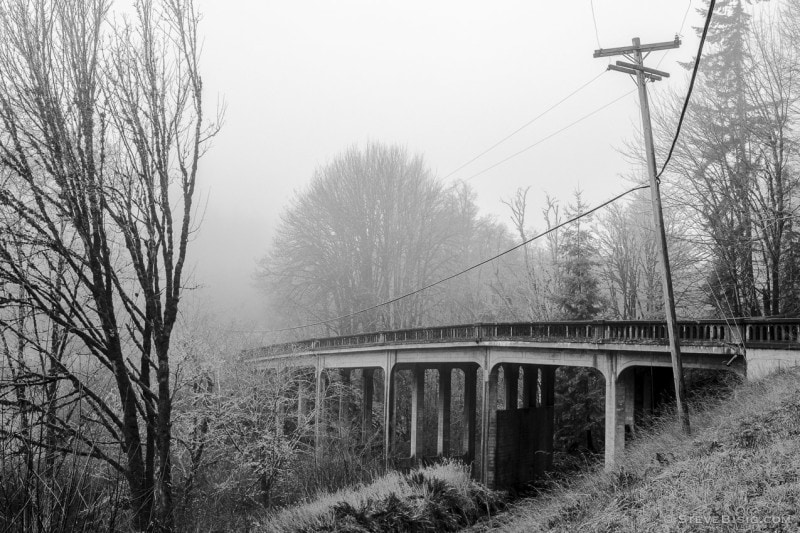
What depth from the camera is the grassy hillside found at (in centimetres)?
582

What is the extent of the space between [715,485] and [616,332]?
1077 cm

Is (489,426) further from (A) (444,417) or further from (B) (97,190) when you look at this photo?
(B) (97,190)

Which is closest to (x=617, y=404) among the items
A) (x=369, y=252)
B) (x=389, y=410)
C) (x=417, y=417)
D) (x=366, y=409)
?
(x=417, y=417)

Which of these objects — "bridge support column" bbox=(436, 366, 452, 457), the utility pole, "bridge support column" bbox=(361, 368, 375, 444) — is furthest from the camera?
"bridge support column" bbox=(361, 368, 375, 444)

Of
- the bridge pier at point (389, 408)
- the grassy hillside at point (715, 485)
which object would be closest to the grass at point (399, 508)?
the grassy hillside at point (715, 485)

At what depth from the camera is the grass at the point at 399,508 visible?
495 inches

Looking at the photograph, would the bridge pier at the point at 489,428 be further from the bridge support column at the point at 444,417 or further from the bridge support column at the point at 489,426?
the bridge support column at the point at 444,417

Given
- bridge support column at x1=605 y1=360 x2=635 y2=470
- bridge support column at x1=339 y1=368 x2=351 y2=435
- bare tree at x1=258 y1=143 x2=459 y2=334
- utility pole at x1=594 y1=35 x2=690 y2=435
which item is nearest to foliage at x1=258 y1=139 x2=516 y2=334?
bare tree at x1=258 y1=143 x2=459 y2=334

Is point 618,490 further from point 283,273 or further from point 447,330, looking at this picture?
point 283,273

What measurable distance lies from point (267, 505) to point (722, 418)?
16.6 meters

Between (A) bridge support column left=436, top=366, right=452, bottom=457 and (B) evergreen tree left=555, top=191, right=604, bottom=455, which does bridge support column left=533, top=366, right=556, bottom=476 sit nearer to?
(B) evergreen tree left=555, top=191, right=604, bottom=455

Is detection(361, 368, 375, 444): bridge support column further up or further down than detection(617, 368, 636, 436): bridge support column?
further down

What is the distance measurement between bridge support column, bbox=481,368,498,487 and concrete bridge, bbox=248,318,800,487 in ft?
0.14

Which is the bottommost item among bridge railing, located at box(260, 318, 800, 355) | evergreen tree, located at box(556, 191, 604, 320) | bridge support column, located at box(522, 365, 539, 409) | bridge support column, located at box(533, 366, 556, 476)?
bridge support column, located at box(533, 366, 556, 476)
